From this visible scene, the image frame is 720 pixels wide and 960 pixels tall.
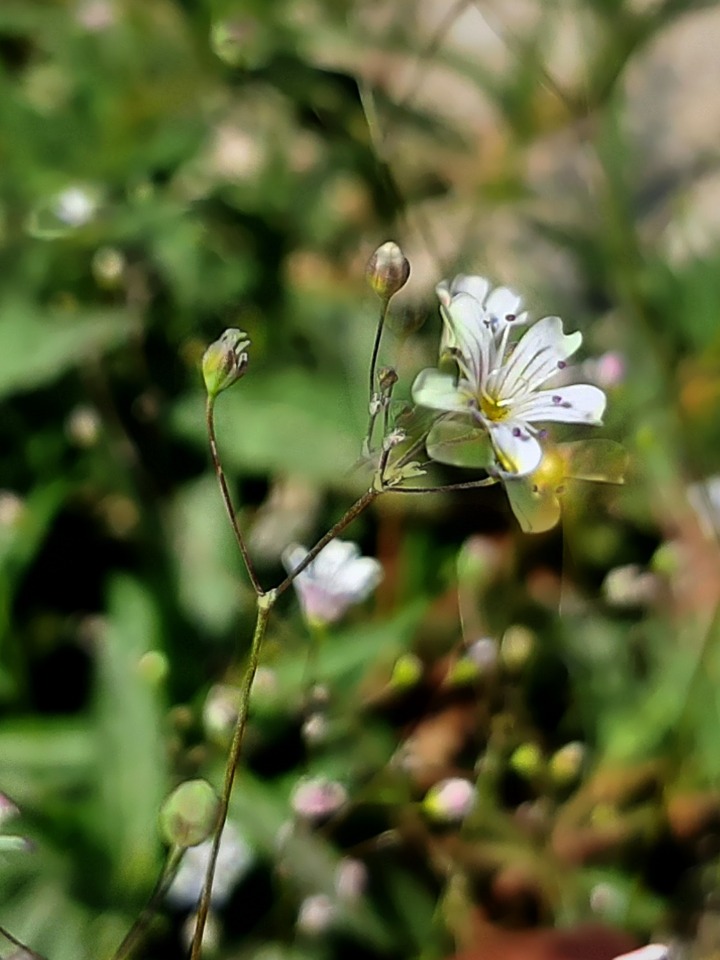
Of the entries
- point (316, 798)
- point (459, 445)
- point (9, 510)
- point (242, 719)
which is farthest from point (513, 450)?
point (9, 510)

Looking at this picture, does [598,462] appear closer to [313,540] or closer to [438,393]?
[438,393]

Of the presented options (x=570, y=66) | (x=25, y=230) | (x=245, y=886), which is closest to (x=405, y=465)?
(x=245, y=886)

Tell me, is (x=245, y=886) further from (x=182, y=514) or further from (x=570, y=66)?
(x=570, y=66)

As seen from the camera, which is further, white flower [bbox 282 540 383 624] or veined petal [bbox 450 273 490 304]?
white flower [bbox 282 540 383 624]

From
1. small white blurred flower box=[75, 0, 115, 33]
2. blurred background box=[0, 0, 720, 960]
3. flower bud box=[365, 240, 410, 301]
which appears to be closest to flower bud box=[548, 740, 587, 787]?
blurred background box=[0, 0, 720, 960]

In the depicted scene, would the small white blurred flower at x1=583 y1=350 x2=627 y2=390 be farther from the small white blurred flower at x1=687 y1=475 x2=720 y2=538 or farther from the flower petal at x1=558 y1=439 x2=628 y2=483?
the flower petal at x1=558 y1=439 x2=628 y2=483

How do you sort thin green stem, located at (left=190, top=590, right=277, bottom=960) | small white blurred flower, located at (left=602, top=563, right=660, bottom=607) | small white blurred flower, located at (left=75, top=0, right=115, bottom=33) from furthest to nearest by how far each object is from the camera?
small white blurred flower, located at (left=75, top=0, right=115, bottom=33) < small white blurred flower, located at (left=602, top=563, right=660, bottom=607) < thin green stem, located at (left=190, top=590, right=277, bottom=960)

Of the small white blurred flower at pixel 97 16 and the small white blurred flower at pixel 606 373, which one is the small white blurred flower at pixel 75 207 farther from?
the small white blurred flower at pixel 606 373

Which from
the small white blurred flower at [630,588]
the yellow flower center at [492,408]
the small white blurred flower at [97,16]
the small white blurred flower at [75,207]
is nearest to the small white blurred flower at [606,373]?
→ the small white blurred flower at [630,588]
